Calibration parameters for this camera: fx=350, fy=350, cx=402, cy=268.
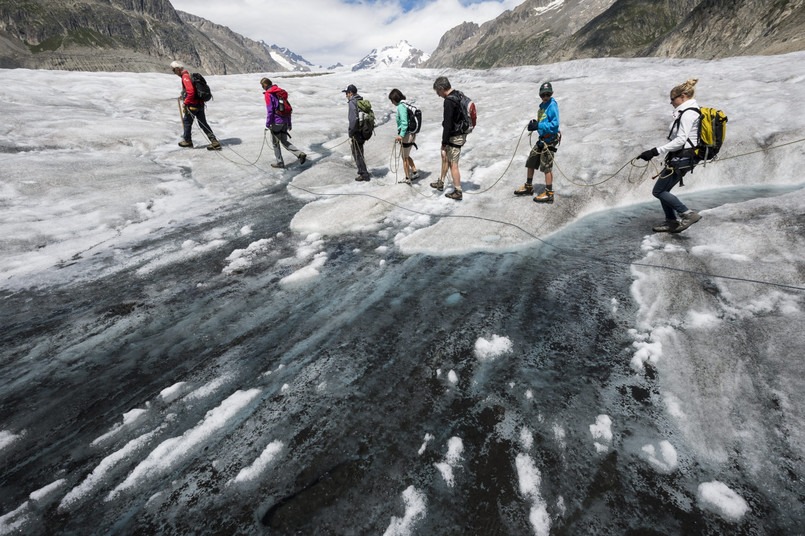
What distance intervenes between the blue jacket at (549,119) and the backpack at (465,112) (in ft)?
4.34

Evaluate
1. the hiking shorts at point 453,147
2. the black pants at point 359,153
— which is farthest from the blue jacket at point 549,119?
the black pants at point 359,153

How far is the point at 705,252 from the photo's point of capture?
199 inches

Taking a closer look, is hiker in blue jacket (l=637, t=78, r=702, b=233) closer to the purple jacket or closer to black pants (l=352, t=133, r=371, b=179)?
black pants (l=352, t=133, r=371, b=179)

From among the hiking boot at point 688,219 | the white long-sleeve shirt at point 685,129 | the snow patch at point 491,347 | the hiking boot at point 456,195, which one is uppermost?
the white long-sleeve shirt at point 685,129

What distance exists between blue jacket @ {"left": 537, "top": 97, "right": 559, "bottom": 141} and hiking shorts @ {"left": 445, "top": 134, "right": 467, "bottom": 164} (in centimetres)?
156

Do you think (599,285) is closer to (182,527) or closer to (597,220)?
(597,220)

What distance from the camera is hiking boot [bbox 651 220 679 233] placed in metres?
5.82

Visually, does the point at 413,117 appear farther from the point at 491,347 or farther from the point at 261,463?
the point at 261,463

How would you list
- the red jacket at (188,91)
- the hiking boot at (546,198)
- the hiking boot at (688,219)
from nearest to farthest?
the hiking boot at (688,219), the hiking boot at (546,198), the red jacket at (188,91)

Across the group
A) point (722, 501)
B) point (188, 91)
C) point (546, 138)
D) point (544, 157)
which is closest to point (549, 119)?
point (546, 138)

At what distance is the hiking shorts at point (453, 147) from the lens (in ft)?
24.7

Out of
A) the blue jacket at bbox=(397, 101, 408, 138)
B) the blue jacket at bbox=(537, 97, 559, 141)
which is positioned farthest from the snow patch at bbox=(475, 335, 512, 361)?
the blue jacket at bbox=(397, 101, 408, 138)

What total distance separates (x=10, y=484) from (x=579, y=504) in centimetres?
404

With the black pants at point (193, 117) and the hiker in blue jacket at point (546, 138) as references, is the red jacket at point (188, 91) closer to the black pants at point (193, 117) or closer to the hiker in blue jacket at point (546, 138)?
the black pants at point (193, 117)
